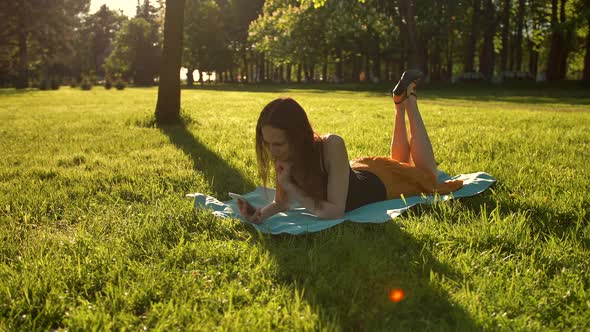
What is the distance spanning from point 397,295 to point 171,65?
366 inches

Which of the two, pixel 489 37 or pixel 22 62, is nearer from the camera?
pixel 489 37

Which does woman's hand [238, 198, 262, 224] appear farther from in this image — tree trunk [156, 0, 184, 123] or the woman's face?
tree trunk [156, 0, 184, 123]

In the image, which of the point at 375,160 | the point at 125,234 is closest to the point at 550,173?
the point at 375,160

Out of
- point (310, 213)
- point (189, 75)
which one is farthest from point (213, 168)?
point (189, 75)

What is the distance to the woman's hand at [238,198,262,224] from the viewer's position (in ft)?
12.0

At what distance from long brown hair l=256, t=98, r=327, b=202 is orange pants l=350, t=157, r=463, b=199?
3.17 feet

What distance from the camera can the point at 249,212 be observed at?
12.2ft

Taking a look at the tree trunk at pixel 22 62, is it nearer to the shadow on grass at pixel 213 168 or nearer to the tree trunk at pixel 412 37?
the tree trunk at pixel 412 37

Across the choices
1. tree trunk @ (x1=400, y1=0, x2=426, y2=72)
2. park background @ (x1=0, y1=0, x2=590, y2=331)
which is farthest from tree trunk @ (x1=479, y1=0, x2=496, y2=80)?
park background @ (x1=0, y1=0, x2=590, y2=331)

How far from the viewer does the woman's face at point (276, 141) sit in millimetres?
3294

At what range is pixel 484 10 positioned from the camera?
117 feet

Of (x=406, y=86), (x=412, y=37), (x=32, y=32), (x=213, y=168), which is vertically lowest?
(x=213, y=168)

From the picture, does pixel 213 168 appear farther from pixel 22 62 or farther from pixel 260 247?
pixel 22 62

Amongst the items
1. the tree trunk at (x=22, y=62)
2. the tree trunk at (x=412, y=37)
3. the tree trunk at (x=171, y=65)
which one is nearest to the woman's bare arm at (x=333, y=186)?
the tree trunk at (x=171, y=65)
